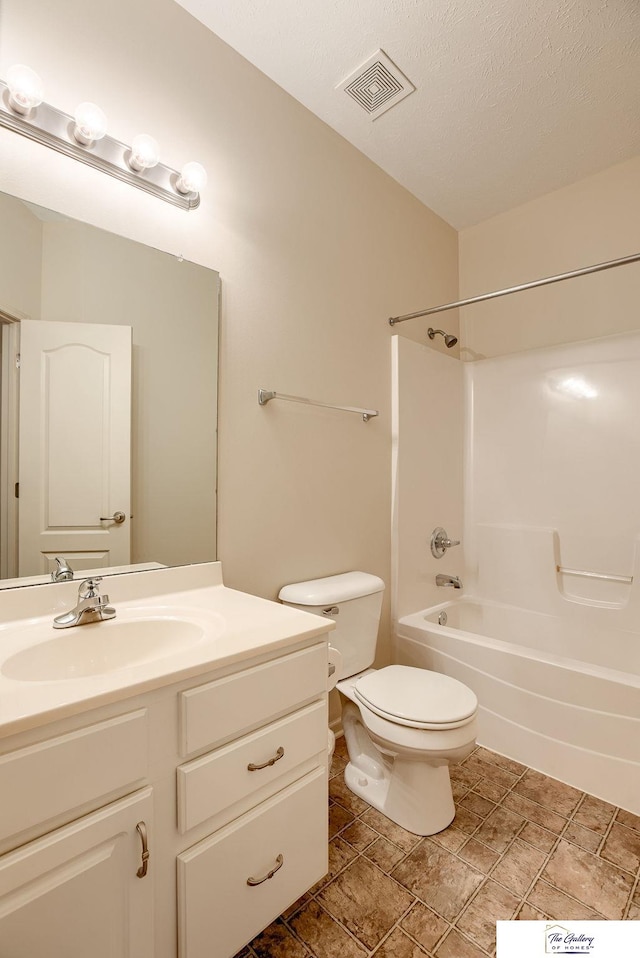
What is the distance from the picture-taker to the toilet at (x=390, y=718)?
143 cm

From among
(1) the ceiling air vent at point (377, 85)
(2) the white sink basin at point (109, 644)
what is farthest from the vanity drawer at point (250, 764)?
(1) the ceiling air vent at point (377, 85)

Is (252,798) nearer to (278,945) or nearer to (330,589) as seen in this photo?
(278,945)

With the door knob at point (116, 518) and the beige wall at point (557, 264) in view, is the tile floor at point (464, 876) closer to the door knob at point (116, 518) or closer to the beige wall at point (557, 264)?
the door knob at point (116, 518)

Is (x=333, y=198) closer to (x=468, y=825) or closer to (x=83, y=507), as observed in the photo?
(x=83, y=507)

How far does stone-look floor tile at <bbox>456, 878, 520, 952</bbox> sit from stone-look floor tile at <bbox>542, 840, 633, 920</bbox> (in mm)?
158

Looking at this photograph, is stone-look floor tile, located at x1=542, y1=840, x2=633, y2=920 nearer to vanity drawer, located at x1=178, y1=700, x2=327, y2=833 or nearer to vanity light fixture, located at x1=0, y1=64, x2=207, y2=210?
vanity drawer, located at x1=178, y1=700, x2=327, y2=833

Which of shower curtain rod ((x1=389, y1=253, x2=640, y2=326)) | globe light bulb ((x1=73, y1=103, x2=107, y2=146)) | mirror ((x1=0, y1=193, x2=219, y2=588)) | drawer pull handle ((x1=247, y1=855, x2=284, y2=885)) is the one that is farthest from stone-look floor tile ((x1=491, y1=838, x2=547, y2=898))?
globe light bulb ((x1=73, y1=103, x2=107, y2=146))

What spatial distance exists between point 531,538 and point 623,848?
1346 mm

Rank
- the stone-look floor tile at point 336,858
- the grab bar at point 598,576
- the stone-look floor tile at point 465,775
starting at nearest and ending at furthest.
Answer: the stone-look floor tile at point 336,858 → the stone-look floor tile at point 465,775 → the grab bar at point 598,576

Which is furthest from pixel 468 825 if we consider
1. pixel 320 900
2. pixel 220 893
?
pixel 220 893

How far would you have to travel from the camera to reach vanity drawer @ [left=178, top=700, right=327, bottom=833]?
0.89 metres

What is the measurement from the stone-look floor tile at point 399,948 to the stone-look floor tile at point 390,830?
0.95ft

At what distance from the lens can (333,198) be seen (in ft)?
6.47

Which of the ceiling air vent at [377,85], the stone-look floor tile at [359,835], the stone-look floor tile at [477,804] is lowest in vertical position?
the stone-look floor tile at [477,804]
